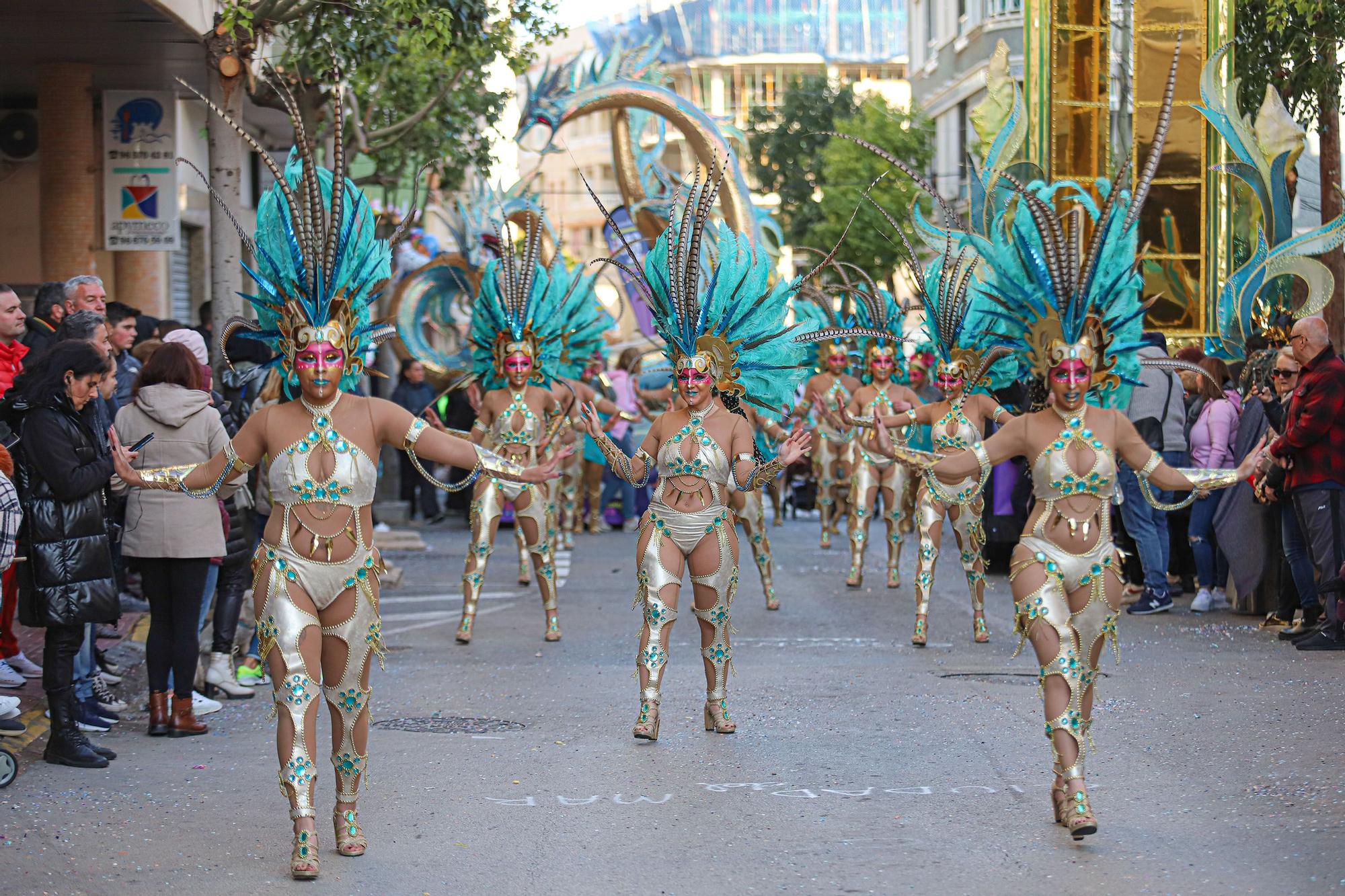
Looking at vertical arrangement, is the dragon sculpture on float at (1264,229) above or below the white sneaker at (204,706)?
above

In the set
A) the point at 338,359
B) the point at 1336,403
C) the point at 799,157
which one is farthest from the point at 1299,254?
the point at 799,157

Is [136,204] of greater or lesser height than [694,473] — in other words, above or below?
above

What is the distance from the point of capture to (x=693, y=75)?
88500mm

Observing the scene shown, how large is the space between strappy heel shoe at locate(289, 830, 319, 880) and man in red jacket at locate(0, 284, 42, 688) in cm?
331

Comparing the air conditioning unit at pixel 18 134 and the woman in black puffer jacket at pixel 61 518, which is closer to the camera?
the woman in black puffer jacket at pixel 61 518

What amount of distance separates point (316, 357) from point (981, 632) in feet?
21.3

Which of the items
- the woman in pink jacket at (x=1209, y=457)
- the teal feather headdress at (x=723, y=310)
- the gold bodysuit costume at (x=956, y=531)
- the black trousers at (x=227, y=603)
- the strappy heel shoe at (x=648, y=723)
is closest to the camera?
the strappy heel shoe at (x=648, y=723)

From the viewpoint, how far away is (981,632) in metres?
11.8

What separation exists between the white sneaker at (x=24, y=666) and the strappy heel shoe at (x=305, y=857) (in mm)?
4101

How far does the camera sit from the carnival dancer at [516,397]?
12023 mm

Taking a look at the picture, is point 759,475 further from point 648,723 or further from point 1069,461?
point 1069,461

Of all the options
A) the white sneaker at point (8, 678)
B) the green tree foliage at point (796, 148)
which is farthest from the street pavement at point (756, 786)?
the green tree foliage at point (796, 148)

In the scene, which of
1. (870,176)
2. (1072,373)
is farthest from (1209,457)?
(870,176)

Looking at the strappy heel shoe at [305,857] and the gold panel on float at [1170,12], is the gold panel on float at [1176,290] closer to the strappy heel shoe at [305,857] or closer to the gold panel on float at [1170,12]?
the gold panel on float at [1170,12]
